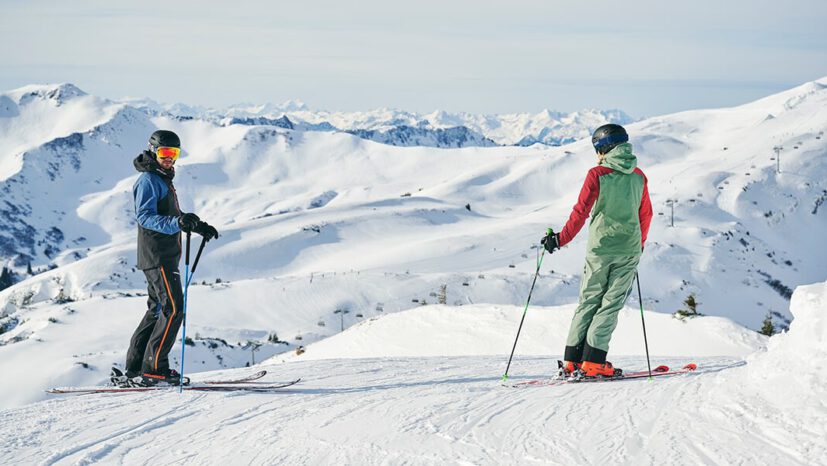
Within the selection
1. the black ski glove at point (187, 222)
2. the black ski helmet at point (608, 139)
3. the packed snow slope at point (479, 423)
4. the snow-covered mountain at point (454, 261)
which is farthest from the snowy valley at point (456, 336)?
the black ski helmet at point (608, 139)

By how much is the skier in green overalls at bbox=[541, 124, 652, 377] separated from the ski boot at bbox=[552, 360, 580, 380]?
17 millimetres

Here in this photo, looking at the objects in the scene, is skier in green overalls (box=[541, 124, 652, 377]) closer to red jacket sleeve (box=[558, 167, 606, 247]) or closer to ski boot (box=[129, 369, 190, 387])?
red jacket sleeve (box=[558, 167, 606, 247])

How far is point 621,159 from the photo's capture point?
699 centimetres

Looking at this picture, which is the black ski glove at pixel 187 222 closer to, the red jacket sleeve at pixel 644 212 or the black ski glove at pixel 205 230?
the black ski glove at pixel 205 230

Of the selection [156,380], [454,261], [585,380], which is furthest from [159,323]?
[454,261]

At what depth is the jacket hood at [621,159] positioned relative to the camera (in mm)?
6984

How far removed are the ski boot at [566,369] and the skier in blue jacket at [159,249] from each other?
3953 millimetres

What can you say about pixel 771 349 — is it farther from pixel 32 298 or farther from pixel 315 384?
pixel 32 298

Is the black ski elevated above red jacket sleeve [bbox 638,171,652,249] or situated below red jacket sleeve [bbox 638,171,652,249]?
below

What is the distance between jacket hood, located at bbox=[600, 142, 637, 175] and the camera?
6.98 metres

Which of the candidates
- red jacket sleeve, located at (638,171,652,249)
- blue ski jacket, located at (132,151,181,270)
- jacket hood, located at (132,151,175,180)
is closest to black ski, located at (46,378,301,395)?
blue ski jacket, located at (132,151,181,270)

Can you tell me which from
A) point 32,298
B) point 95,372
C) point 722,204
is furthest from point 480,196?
point 95,372

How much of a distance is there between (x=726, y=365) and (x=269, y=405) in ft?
17.7

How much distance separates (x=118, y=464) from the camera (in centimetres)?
489
